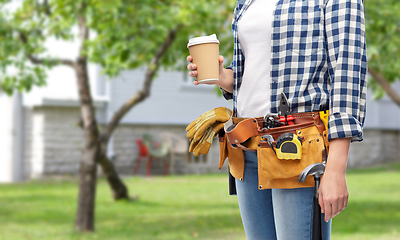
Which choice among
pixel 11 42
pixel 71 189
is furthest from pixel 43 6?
pixel 71 189

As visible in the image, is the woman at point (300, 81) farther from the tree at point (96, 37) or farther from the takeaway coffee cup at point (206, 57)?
the tree at point (96, 37)

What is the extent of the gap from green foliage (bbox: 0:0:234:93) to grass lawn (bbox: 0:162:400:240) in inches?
85.5

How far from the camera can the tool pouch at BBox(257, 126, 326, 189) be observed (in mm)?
1729

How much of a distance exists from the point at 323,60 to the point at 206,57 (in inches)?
18.3

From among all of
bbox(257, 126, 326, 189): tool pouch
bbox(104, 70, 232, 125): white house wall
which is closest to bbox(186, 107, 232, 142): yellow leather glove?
bbox(257, 126, 326, 189): tool pouch

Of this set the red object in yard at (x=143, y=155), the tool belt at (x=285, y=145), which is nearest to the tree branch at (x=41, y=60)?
the tool belt at (x=285, y=145)

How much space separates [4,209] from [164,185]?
13.7 feet

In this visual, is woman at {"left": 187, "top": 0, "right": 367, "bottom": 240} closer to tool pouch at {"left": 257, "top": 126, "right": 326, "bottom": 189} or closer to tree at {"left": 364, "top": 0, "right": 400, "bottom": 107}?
tool pouch at {"left": 257, "top": 126, "right": 326, "bottom": 189}

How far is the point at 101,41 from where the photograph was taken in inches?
248

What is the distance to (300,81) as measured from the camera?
179cm

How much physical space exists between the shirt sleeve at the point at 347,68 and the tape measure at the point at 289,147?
0.11 meters

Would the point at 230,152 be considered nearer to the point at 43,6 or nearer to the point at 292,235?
the point at 292,235

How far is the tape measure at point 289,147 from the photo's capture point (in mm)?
1711

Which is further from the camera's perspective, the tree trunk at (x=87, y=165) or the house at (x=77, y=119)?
the house at (x=77, y=119)
